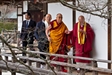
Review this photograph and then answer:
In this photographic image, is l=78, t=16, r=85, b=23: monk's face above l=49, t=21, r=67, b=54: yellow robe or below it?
above

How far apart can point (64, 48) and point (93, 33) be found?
0.78 meters

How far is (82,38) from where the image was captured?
6.44 meters

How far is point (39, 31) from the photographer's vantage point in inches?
247

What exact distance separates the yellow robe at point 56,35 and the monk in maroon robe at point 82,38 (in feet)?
1.22

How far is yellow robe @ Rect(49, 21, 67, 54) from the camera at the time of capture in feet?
20.1

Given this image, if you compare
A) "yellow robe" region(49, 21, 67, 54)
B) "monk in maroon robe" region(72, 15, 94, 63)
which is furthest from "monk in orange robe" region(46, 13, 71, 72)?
"monk in maroon robe" region(72, 15, 94, 63)

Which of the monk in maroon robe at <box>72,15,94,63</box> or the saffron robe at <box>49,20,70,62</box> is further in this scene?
the monk in maroon robe at <box>72,15,94,63</box>

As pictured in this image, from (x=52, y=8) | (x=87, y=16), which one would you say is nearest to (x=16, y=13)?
(x=52, y=8)

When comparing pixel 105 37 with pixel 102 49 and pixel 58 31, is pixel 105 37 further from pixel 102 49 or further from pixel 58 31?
pixel 58 31

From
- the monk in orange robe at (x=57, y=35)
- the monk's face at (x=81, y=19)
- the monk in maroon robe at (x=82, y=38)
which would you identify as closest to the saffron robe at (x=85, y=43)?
the monk in maroon robe at (x=82, y=38)

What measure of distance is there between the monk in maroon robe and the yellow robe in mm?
372

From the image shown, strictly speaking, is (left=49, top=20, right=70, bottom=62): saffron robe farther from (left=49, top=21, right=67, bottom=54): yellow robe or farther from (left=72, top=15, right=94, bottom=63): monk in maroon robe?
(left=72, top=15, right=94, bottom=63): monk in maroon robe

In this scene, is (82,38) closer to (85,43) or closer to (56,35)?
(85,43)

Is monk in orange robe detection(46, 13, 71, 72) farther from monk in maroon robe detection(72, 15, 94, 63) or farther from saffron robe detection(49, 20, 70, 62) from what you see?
monk in maroon robe detection(72, 15, 94, 63)
